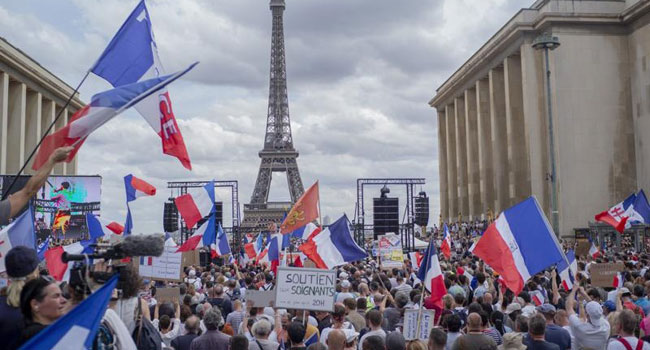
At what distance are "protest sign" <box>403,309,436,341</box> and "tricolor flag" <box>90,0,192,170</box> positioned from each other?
292 cm

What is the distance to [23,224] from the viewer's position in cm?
848

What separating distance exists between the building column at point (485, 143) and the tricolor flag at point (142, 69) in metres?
50.5

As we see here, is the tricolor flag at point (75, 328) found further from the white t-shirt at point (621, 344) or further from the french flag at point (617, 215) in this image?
the french flag at point (617, 215)

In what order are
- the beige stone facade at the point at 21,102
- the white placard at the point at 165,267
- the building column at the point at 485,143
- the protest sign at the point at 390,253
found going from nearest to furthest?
the white placard at the point at 165,267 < the protest sign at the point at 390,253 < the beige stone facade at the point at 21,102 < the building column at the point at 485,143

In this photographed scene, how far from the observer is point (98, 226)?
16.3m

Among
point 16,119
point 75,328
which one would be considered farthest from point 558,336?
point 16,119

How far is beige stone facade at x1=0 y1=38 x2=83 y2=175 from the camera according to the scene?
48.8m

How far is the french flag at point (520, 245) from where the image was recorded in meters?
9.78

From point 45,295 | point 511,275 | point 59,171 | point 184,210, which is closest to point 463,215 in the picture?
point 59,171

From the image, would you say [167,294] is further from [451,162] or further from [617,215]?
[451,162]

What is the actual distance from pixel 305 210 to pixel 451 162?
2263 inches

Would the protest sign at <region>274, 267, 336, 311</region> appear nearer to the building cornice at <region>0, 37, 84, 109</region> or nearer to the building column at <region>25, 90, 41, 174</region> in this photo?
the building cornice at <region>0, 37, 84, 109</region>

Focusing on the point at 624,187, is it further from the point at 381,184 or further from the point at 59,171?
the point at 59,171

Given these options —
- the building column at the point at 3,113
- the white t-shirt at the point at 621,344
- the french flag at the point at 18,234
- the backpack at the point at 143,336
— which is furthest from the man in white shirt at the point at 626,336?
the building column at the point at 3,113
